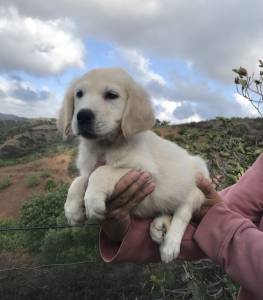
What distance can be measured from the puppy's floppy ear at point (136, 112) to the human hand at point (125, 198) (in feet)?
0.97

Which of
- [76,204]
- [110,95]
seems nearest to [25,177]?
[110,95]

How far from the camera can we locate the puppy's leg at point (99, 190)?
92.3 inches

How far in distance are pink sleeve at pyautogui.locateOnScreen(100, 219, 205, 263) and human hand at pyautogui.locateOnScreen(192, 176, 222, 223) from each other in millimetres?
62

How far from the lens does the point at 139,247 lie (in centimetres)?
255

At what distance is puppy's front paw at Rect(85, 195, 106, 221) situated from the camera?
7.67 ft

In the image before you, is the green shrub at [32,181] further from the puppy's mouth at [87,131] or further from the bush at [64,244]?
the puppy's mouth at [87,131]

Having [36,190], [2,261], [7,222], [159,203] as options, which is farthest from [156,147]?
[36,190]

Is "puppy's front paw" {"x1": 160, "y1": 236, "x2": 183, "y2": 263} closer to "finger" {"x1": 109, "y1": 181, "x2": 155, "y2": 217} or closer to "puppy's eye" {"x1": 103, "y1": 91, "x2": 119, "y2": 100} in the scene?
"finger" {"x1": 109, "y1": 181, "x2": 155, "y2": 217}

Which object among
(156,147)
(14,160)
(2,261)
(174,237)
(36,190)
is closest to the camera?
(174,237)

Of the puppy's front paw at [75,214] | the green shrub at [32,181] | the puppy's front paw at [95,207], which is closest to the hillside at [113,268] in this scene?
the puppy's front paw at [75,214]

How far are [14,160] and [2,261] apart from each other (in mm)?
13207

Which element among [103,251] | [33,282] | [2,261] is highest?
[103,251]

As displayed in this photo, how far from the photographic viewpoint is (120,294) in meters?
4.86

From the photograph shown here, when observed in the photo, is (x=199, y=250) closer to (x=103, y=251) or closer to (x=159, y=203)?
(x=159, y=203)
